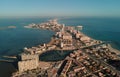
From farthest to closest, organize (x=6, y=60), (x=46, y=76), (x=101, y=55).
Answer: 1. (x=101, y=55)
2. (x=6, y=60)
3. (x=46, y=76)

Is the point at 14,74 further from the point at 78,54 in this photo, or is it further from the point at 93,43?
the point at 93,43

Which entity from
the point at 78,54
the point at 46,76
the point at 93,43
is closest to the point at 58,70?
the point at 46,76

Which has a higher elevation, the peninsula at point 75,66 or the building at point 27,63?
the building at point 27,63

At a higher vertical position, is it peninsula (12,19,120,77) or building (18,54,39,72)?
building (18,54,39,72)

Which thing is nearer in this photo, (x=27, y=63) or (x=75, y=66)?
(x=27, y=63)

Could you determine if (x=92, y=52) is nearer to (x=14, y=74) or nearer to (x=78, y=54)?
(x=78, y=54)

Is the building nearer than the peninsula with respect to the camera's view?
No

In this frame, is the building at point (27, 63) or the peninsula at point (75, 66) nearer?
the peninsula at point (75, 66)

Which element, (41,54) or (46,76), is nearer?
(46,76)

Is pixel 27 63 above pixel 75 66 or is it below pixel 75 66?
above

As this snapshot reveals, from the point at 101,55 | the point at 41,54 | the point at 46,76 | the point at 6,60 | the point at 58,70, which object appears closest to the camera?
the point at 46,76
